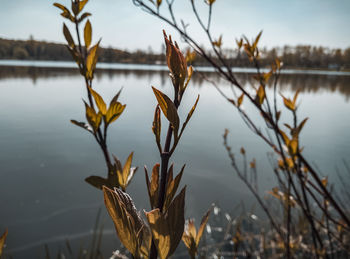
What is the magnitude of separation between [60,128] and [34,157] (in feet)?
5.62

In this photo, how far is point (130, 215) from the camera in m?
0.20

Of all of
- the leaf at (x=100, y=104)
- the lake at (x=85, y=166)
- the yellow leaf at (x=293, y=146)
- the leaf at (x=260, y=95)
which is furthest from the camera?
the lake at (x=85, y=166)

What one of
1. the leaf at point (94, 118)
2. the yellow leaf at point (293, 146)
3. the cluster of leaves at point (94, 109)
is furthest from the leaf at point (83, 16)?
the yellow leaf at point (293, 146)

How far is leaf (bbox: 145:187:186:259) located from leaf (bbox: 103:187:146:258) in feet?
0.05

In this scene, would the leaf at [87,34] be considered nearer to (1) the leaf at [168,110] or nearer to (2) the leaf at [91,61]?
(2) the leaf at [91,61]

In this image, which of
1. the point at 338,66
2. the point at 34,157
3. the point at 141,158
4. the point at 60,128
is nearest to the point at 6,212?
the point at 34,157

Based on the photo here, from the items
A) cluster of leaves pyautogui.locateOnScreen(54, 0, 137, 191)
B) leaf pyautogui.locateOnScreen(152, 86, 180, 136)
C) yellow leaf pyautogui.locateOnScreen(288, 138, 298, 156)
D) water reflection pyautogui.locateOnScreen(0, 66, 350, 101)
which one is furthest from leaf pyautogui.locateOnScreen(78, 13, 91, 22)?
water reflection pyautogui.locateOnScreen(0, 66, 350, 101)

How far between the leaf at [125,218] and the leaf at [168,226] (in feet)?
0.05

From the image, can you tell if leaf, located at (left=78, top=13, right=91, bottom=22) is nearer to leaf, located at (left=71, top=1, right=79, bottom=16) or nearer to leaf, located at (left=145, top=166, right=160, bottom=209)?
leaf, located at (left=71, top=1, right=79, bottom=16)

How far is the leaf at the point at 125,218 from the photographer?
7.6 inches

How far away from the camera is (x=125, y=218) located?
20cm

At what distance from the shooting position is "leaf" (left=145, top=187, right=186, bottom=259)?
0.19 meters

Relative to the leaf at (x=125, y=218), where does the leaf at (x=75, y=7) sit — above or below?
above

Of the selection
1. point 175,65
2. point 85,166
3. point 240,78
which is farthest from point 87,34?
point 240,78
